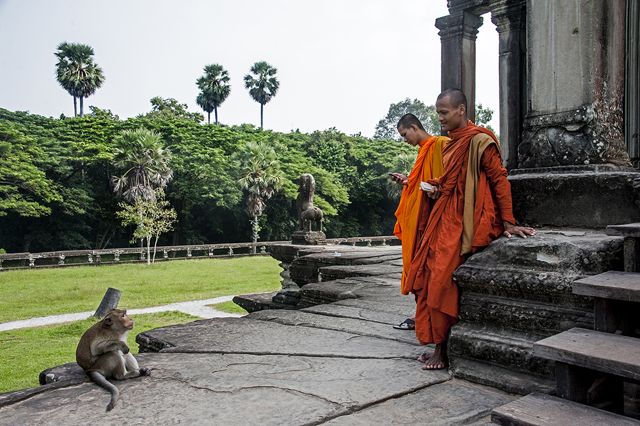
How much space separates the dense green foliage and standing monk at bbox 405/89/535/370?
88.3 ft

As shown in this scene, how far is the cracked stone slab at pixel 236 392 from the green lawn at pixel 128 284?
12.7m

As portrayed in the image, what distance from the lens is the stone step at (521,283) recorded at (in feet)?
6.78

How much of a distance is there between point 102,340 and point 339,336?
1.34 m

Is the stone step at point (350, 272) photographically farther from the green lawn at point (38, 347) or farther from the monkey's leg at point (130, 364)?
the green lawn at point (38, 347)

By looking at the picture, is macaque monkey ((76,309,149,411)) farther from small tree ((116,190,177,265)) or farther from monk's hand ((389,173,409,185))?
small tree ((116,190,177,265))

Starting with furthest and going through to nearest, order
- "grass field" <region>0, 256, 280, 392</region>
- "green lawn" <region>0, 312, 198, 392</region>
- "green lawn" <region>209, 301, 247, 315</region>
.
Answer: "green lawn" <region>209, 301, 247, 315</region>
"grass field" <region>0, 256, 280, 392</region>
"green lawn" <region>0, 312, 198, 392</region>

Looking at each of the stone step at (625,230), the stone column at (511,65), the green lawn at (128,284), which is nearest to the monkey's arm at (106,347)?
the stone step at (625,230)

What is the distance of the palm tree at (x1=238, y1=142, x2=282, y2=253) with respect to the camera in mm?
31406

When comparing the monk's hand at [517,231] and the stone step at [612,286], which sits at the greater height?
the monk's hand at [517,231]

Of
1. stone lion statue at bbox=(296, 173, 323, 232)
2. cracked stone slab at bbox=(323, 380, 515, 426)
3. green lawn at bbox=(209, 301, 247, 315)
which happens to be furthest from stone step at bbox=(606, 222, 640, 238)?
green lawn at bbox=(209, 301, 247, 315)

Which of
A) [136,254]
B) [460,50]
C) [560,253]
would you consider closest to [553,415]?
[560,253]

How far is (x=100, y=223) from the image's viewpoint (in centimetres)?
3031

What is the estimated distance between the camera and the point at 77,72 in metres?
38.0

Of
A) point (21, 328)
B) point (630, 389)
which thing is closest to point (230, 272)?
point (21, 328)
